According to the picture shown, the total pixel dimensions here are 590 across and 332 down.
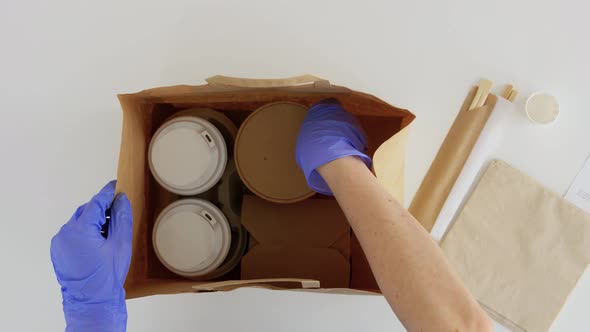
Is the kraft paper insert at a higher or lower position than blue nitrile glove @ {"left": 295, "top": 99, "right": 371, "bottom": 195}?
lower

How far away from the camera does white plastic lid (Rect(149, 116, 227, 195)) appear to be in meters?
0.92

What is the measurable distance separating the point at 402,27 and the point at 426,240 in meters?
0.66

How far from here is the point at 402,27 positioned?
106 cm

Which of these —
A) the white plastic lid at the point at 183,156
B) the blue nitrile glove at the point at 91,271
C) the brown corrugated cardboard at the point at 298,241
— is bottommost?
the blue nitrile glove at the point at 91,271

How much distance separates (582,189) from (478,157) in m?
0.24

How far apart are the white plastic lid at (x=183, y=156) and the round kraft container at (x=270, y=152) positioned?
62 millimetres

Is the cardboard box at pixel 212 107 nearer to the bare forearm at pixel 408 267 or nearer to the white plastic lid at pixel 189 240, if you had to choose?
the white plastic lid at pixel 189 240

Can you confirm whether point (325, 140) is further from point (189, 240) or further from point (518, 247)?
point (518, 247)

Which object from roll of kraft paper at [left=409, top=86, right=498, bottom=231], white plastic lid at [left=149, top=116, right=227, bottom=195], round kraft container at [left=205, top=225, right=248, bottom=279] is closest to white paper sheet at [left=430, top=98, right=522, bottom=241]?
roll of kraft paper at [left=409, top=86, right=498, bottom=231]

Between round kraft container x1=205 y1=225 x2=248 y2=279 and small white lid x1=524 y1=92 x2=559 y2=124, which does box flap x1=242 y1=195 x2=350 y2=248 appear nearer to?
round kraft container x1=205 y1=225 x2=248 y2=279

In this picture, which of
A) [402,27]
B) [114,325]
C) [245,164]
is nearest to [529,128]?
[402,27]

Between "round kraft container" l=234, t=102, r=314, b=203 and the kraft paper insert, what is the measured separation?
0.40m

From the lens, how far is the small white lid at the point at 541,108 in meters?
1.03

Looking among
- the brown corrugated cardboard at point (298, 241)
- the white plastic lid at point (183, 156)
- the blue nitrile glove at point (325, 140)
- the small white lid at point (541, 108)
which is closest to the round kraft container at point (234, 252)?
the brown corrugated cardboard at point (298, 241)
